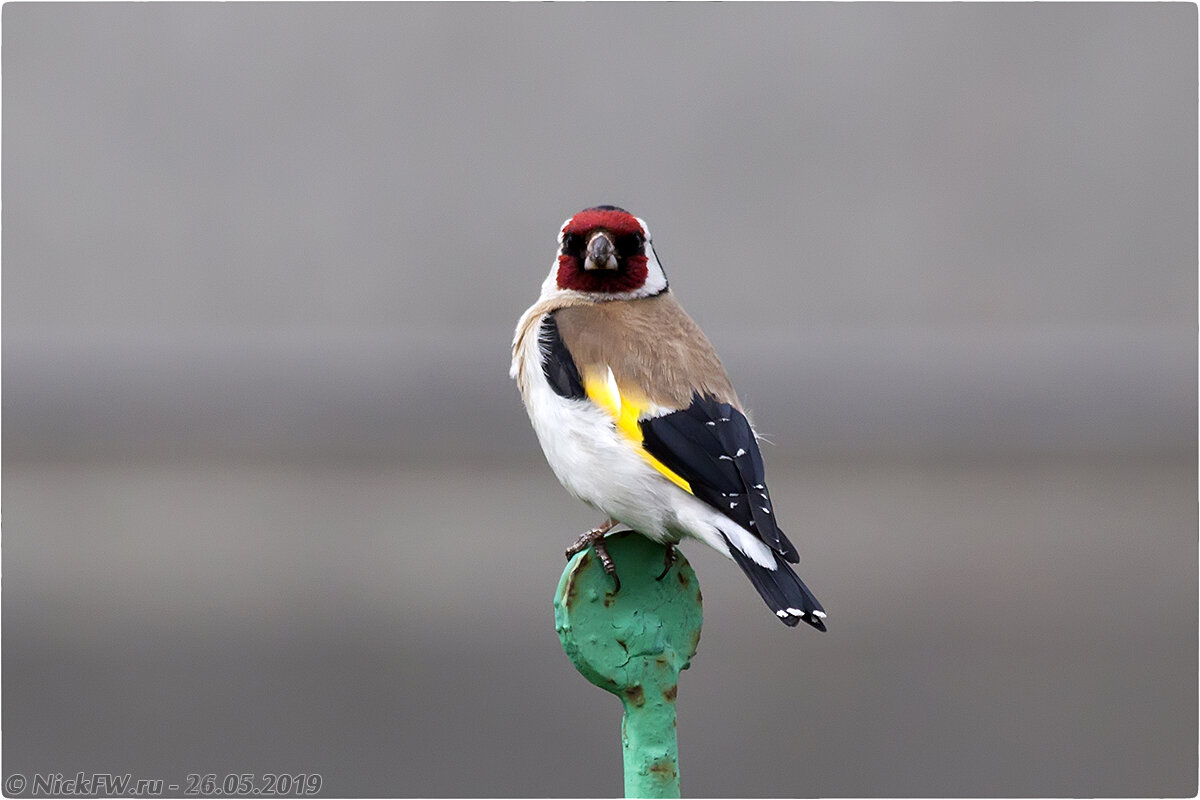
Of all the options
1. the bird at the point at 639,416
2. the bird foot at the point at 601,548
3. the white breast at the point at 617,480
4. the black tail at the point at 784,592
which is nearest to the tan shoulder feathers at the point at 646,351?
the bird at the point at 639,416

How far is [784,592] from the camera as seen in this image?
8.08ft

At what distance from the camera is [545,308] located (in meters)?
3.22

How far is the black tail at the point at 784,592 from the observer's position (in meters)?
2.38

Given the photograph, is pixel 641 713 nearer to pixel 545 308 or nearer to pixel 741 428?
pixel 741 428

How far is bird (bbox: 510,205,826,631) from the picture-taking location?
2639 millimetres

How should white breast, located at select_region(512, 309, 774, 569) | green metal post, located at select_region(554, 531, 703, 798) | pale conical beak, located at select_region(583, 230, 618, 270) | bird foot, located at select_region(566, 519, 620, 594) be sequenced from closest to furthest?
1. green metal post, located at select_region(554, 531, 703, 798)
2. bird foot, located at select_region(566, 519, 620, 594)
3. white breast, located at select_region(512, 309, 774, 569)
4. pale conical beak, located at select_region(583, 230, 618, 270)

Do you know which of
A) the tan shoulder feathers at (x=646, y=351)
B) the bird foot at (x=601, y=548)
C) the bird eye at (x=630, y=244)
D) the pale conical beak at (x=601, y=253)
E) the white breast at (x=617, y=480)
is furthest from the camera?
the bird eye at (x=630, y=244)

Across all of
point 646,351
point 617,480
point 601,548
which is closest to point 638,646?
point 601,548

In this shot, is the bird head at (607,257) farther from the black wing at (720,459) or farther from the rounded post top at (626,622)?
the rounded post top at (626,622)

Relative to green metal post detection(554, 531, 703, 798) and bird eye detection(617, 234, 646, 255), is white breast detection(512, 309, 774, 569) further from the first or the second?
bird eye detection(617, 234, 646, 255)

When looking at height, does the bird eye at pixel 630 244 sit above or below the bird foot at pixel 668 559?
above

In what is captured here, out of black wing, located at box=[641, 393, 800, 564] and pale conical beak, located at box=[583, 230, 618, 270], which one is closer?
black wing, located at box=[641, 393, 800, 564]

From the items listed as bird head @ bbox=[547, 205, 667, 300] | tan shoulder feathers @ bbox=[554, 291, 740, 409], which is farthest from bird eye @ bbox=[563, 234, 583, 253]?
tan shoulder feathers @ bbox=[554, 291, 740, 409]

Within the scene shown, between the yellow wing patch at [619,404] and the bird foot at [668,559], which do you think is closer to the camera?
the bird foot at [668,559]
